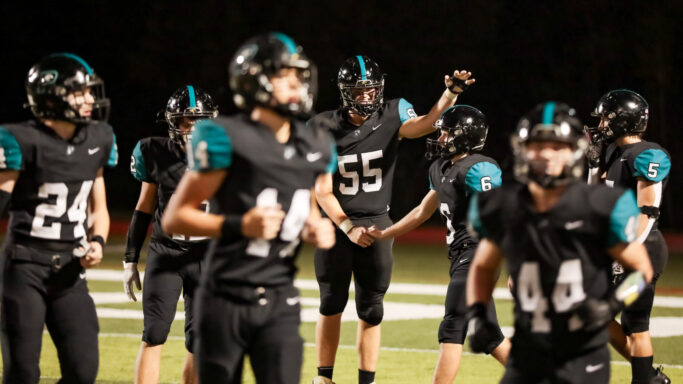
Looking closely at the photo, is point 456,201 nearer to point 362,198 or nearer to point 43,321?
point 362,198

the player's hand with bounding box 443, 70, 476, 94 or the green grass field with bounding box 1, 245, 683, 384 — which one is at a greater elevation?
the player's hand with bounding box 443, 70, 476, 94

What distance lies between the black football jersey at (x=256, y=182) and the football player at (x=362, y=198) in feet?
6.90

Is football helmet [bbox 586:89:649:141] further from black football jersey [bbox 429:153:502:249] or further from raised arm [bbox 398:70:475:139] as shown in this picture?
black football jersey [bbox 429:153:502:249]

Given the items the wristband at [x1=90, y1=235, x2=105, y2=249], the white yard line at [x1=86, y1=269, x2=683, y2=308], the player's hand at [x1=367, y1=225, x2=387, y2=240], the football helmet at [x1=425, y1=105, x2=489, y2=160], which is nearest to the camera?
the wristband at [x1=90, y1=235, x2=105, y2=249]

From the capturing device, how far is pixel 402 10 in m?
22.9

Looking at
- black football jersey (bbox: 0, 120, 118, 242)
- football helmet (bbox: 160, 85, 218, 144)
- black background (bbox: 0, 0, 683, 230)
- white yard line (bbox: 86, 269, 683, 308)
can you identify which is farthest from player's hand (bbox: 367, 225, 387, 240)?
black background (bbox: 0, 0, 683, 230)

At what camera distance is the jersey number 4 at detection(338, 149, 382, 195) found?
→ 6.00m

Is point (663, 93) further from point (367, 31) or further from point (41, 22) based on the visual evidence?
point (41, 22)

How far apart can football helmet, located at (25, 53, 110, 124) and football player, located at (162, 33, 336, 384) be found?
1025 mm

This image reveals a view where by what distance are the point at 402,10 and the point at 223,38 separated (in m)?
4.75

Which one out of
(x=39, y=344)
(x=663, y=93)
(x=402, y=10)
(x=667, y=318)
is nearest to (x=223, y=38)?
(x=402, y=10)

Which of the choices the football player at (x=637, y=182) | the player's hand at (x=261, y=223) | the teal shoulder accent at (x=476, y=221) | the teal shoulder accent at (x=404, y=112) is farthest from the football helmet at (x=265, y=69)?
the football player at (x=637, y=182)

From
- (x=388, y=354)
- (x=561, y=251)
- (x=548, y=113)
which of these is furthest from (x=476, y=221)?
(x=388, y=354)

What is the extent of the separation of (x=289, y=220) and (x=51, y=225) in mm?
1288
